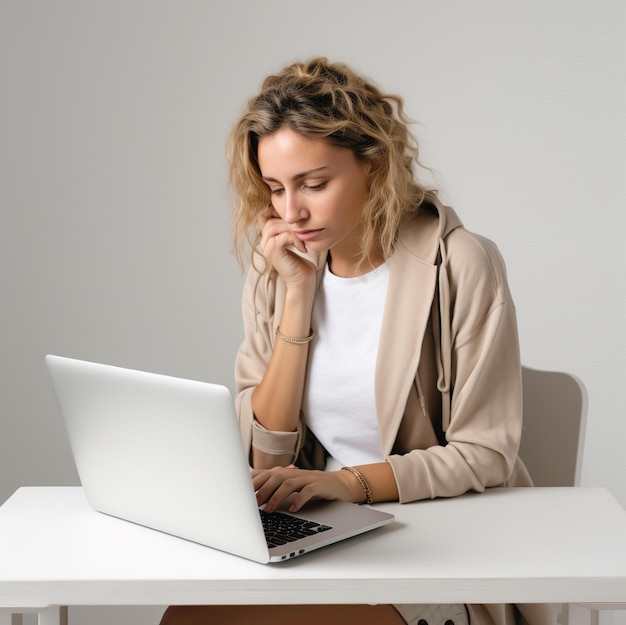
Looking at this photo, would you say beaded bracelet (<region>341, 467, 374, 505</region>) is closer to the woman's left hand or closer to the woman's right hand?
the woman's left hand

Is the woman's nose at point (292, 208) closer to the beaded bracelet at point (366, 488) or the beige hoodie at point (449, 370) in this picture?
the beige hoodie at point (449, 370)

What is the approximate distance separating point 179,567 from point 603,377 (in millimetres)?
1894

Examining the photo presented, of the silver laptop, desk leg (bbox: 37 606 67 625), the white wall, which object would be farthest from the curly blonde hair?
the white wall

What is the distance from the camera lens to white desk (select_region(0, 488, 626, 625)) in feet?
A: 3.79

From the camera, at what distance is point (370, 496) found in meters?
1.48

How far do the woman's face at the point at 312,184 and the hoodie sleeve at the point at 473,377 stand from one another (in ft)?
0.61

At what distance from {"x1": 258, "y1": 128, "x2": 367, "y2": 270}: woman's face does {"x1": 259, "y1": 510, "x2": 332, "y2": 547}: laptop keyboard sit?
53 centimetres

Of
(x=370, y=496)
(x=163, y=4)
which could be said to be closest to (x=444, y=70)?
(x=163, y=4)

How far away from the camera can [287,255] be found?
1.82m

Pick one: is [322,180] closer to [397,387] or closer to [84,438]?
[397,387]

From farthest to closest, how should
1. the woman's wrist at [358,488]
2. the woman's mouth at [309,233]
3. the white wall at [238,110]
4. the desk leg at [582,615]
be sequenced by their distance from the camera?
the white wall at [238,110] → the woman's mouth at [309,233] → the woman's wrist at [358,488] → the desk leg at [582,615]

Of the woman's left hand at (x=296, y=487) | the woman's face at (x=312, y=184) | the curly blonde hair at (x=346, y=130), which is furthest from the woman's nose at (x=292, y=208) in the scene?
the woman's left hand at (x=296, y=487)

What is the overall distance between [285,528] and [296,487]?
0.11 metres

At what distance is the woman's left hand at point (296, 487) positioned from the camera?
4.53 feet
